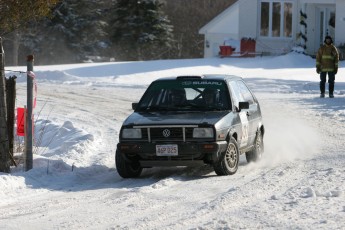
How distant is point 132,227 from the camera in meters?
8.70

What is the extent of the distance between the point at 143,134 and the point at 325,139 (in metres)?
5.52

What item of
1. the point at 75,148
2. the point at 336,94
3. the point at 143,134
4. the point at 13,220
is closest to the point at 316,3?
the point at 336,94

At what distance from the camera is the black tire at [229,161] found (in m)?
12.0

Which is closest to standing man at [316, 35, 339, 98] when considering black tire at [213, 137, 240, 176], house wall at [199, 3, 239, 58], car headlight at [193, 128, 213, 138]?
black tire at [213, 137, 240, 176]

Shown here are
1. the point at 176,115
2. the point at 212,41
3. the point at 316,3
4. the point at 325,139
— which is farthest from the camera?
the point at 212,41

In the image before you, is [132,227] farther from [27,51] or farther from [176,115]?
[27,51]

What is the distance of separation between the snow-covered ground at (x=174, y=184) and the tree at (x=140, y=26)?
33.7 m

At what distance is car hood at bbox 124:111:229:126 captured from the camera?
473 inches

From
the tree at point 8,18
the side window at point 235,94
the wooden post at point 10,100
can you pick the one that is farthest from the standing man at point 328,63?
the wooden post at point 10,100

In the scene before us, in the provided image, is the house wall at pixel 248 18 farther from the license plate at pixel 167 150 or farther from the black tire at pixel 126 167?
the license plate at pixel 167 150

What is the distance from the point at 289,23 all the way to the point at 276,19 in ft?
2.30

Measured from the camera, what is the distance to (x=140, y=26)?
186ft

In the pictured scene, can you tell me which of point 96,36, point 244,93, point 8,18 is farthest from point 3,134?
point 96,36

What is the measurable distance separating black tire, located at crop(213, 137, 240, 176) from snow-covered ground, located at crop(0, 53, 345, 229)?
14 centimetres
